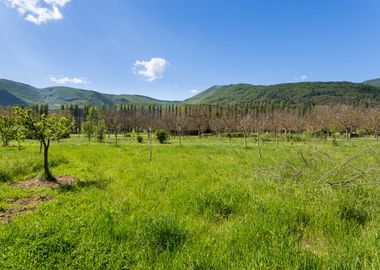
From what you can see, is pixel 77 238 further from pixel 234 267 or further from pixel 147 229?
pixel 234 267

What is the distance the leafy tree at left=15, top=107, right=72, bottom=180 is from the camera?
1074cm

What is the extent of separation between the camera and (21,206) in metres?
7.23

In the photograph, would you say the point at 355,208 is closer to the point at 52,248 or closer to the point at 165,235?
the point at 165,235

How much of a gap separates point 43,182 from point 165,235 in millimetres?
8258

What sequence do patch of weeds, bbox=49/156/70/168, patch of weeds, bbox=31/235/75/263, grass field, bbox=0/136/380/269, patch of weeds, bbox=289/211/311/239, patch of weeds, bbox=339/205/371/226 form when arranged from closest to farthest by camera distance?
grass field, bbox=0/136/380/269, patch of weeds, bbox=31/235/75/263, patch of weeds, bbox=289/211/311/239, patch of weeds, bbox=339/205/371/226, patch of weeds, bbox=49/156/70/168

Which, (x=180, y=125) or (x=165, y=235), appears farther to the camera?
(x=180, y=125)

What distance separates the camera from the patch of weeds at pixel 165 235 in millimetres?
4268

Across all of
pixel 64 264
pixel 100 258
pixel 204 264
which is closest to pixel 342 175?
pixel 204 264

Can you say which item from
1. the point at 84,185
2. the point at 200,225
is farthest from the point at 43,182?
the point at 200,225

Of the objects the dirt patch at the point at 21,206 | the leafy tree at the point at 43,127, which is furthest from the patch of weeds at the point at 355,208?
the leafy tree at the point at 43,127

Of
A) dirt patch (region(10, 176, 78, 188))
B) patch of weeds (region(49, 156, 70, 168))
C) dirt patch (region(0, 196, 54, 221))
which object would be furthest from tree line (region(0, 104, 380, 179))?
dirt patch (region(0, 196, 54, 221))

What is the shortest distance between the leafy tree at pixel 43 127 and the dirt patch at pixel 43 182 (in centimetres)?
37

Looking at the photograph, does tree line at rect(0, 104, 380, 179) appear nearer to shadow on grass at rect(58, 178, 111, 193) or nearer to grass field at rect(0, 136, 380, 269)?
shadow on grass at rect(58, 178, 111, 193)

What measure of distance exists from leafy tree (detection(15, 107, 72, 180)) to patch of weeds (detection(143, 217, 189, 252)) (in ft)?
27.0
